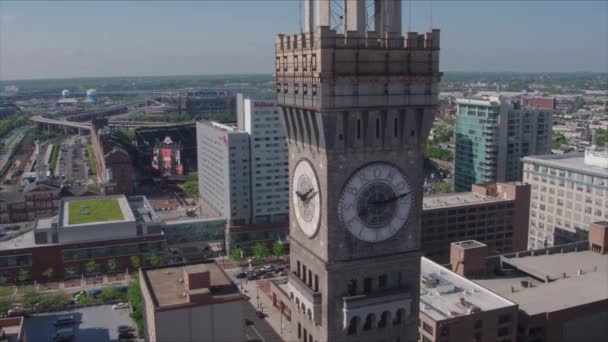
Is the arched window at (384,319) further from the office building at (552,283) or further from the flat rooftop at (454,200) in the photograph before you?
the flat rooftop at (454,200)

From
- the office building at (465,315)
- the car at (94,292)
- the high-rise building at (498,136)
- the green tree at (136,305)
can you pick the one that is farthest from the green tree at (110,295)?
the high-rise building at (498,136)

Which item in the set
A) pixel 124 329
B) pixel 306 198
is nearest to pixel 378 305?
pixel 306 198

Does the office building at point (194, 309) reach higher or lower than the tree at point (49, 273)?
higher

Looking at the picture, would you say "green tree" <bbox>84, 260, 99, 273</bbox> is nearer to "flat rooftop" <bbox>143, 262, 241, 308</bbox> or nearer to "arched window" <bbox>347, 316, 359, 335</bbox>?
"flat rooftop" <bbox>143, 262, 241, 308</bbox>

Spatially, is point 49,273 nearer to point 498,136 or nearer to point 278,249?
point 278,249

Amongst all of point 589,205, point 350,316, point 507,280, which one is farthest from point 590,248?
point 350,316

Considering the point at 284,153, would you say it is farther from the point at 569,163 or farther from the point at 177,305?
the point at 177,305
